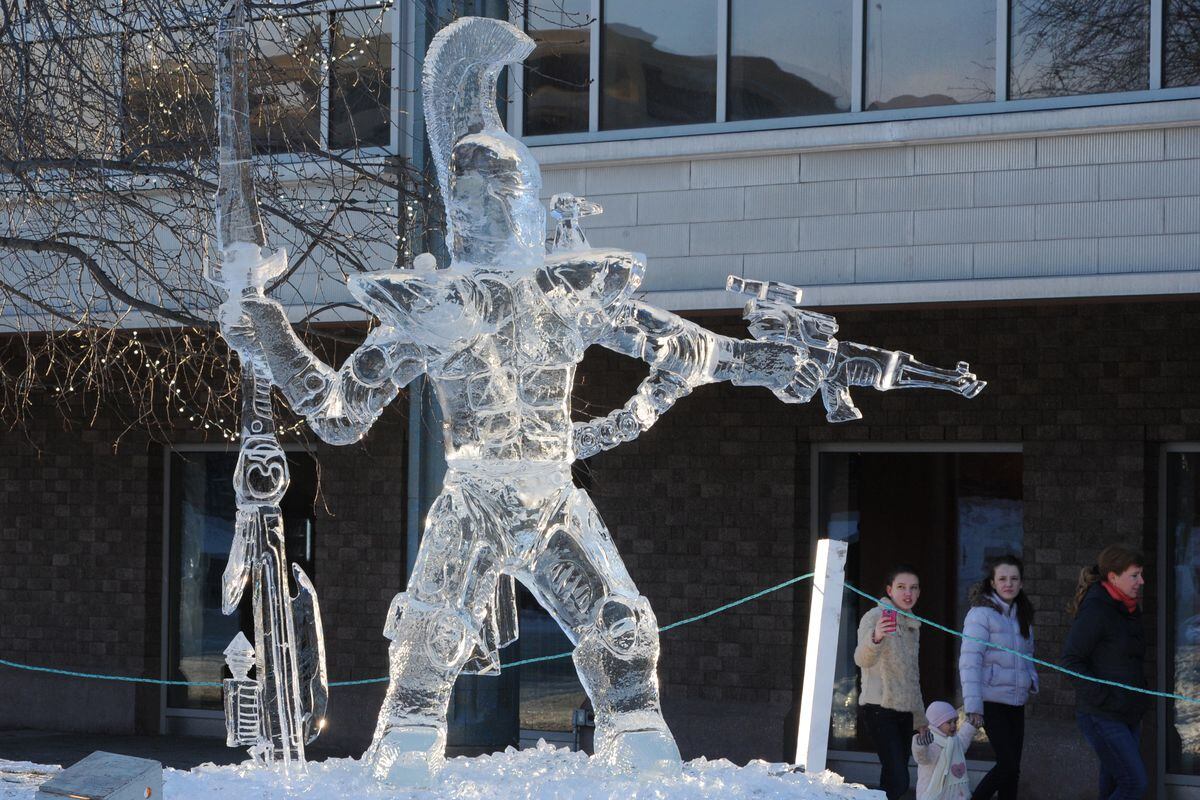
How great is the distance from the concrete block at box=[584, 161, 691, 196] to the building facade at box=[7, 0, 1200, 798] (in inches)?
0.6

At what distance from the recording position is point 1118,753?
23.9 feet

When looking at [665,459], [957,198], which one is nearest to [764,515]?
[665,459]

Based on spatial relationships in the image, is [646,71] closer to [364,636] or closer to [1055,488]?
[1055,488]

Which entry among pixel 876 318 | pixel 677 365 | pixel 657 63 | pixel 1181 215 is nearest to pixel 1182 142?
pixel 1181 215

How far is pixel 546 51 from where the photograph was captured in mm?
10156

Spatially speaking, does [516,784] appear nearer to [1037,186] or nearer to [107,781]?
[107,781]

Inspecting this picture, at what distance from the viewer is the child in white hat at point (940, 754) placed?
7695mm

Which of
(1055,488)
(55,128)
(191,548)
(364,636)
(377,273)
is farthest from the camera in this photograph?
(191,548)

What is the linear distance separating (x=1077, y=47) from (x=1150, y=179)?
0.85 m

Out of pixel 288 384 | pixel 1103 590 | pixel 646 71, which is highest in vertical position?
pixel 646 71

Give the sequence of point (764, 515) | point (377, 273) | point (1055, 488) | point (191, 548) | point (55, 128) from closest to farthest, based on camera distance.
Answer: point (377, 273)
point (55, 128)
point (1055, 488)
point (764, 515)
point (191, 548)

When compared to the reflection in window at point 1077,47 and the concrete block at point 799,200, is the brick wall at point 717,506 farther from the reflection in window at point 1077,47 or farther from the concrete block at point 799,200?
the reflection in window at point 1077,47

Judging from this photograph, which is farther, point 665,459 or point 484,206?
point 665,459

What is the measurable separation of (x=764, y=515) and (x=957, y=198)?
2.46 m
